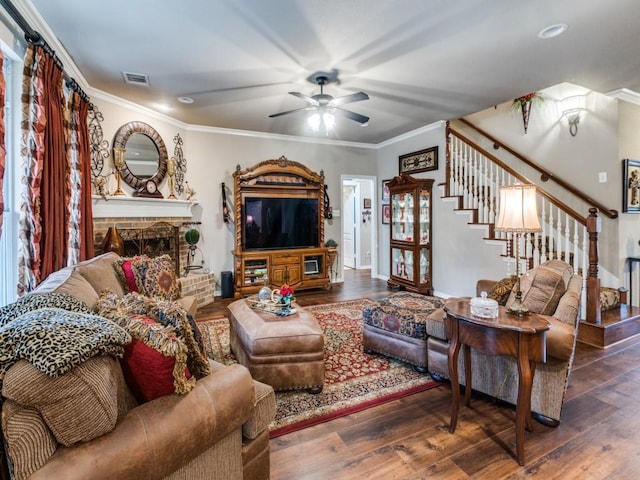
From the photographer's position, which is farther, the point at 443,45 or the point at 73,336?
the point at 443,45

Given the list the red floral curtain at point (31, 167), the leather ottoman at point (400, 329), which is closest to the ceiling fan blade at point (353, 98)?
the leather ottoman at point (400, 329)

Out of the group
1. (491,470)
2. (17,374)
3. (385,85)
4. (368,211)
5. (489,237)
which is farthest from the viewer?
(368,211)

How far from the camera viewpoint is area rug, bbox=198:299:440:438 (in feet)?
7.15

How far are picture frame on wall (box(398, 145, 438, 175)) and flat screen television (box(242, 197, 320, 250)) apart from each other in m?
1.74

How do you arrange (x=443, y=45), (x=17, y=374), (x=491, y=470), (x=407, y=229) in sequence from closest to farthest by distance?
(x=17, y=374)
(x=491, y=470)
(x=443, y=45)
(x=407, y=229)

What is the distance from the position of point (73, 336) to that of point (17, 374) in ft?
0.46

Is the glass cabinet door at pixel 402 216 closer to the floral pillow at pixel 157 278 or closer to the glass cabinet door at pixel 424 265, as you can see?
the glass cabinet door at pixel 424 265

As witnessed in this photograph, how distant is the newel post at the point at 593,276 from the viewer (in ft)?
10.8

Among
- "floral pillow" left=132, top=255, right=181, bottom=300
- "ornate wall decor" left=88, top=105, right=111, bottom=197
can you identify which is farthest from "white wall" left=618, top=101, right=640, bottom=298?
"ornate wall decor" left=88, top=105, right=111, bottom=197

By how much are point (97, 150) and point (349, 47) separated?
3149 millimetres

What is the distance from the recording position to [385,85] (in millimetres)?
3693

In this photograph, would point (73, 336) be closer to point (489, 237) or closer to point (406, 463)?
point (406, 463)

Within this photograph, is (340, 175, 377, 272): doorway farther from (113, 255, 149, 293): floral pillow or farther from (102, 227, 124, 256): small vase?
(113, 255, 149, 293): floral pillow

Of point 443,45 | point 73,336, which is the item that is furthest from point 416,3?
point 73,336
